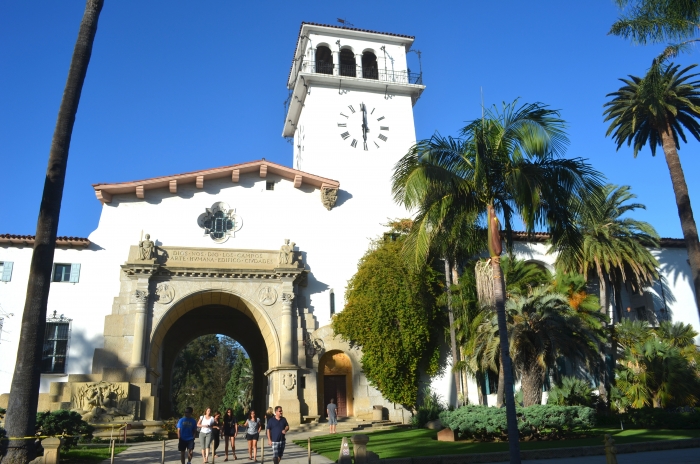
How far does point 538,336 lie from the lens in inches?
851

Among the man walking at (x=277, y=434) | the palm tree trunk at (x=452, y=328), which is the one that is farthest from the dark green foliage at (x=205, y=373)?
the man walking at (x=277, y=434)

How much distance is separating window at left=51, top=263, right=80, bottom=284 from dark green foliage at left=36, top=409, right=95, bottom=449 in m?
11.3

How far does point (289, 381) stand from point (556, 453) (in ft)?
45.5

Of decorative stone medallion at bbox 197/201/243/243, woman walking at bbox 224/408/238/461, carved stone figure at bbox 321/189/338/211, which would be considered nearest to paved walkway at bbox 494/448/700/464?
woman walking at bbox 224/408/238/461

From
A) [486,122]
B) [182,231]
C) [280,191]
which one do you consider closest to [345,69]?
[280,191]

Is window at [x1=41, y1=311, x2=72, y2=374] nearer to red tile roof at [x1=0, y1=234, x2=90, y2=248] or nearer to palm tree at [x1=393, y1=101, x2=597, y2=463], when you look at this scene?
red tile roof at [x1=0, y1=234, x2=90, y2=248]

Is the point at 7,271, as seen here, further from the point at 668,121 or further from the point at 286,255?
the point at 668,121

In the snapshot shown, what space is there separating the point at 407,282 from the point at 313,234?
5500 millimetres

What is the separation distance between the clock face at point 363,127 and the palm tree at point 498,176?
17654 mm

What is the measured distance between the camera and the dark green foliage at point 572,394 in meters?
27.3

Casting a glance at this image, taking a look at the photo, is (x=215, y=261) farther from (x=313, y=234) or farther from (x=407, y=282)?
(x=407, y=282)

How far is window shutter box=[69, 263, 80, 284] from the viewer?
27234 mm

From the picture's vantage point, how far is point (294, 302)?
2842 cm

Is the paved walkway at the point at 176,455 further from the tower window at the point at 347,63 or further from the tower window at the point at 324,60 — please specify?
the tower window at the point at 347,63
